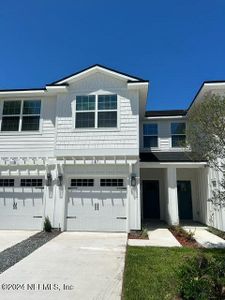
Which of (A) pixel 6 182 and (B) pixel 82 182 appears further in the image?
(A) pixel 6 182

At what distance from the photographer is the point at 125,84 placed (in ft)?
38.9

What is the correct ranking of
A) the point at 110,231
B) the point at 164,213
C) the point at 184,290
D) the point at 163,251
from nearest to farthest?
the point at 184,290 < the point at 163,251 < the point at 110,231 < the point at 164,213

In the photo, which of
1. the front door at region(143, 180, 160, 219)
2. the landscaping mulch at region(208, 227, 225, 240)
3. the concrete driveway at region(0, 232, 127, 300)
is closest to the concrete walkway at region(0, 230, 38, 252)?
the concrete driveway at region(0, 232, 127, 300)

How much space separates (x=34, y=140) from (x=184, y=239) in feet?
27.4

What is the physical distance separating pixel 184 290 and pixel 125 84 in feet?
31.4

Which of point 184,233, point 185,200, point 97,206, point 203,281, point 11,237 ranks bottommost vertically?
point 11,237

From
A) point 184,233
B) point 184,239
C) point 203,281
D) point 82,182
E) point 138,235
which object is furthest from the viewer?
point 82,182

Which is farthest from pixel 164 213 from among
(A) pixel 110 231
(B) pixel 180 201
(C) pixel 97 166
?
(C) pixel 97 166

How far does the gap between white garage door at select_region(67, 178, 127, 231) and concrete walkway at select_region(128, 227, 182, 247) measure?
1.54 meters

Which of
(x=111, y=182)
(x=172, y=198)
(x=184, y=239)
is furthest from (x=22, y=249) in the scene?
(x=172, y=198)

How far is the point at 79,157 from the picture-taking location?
1144cm

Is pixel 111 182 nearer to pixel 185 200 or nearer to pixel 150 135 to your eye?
pixel 150 135

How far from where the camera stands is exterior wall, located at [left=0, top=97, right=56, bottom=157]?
478 inches

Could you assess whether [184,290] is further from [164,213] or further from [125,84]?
[164,213]
